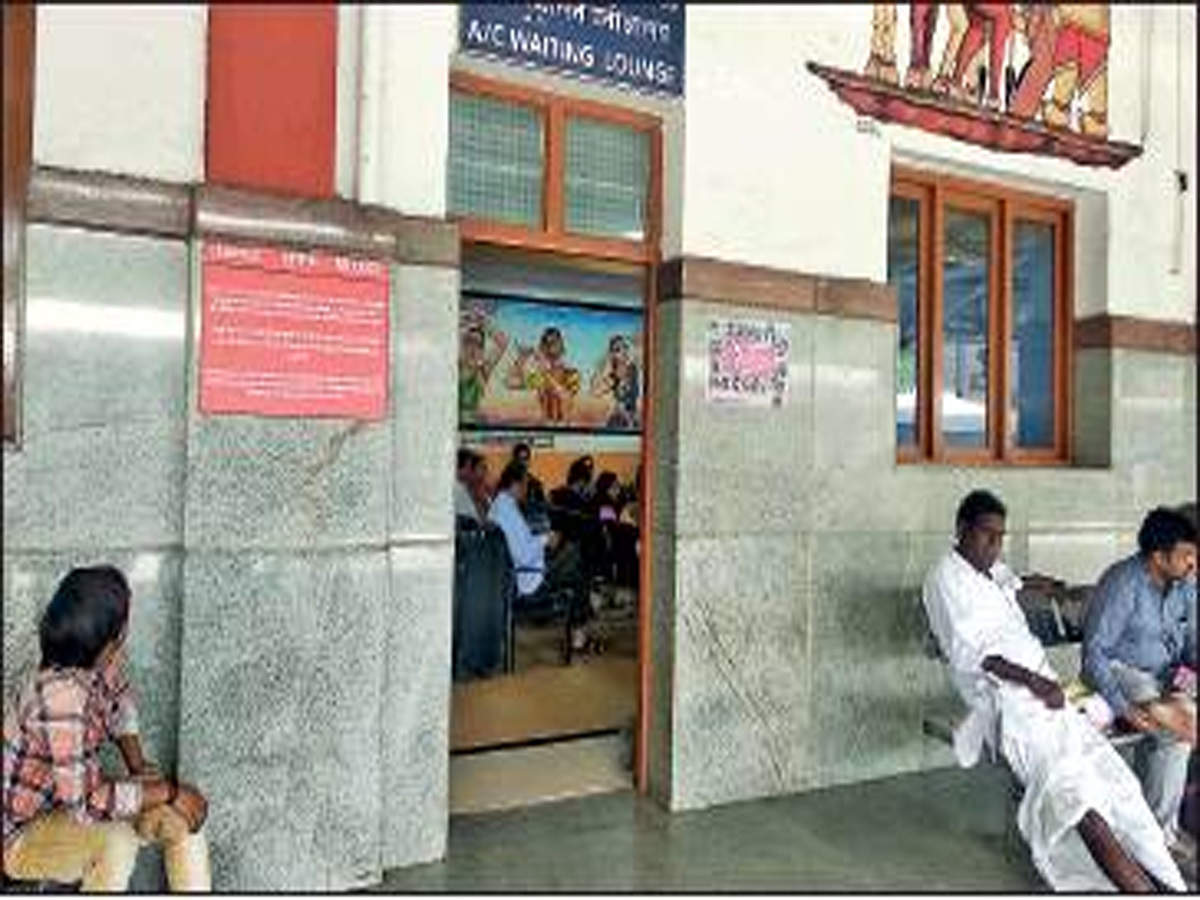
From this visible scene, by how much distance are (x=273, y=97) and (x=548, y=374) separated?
7045 millimetres

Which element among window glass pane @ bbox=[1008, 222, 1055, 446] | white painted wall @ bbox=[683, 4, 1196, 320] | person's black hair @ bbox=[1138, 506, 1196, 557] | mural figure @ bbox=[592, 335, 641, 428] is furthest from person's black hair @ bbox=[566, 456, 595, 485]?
person's black hair @ bbox=[1138, 506, 1196, 557]

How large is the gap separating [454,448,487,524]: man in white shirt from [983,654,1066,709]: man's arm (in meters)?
3.74

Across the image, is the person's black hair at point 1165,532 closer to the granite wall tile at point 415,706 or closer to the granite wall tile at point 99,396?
the granite wall tile at point 415,706

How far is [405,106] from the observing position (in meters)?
4.15

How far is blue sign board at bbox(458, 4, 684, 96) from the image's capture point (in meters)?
4.49

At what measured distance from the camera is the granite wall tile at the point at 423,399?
4.16 meters

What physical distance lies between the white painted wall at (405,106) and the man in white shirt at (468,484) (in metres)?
3.22

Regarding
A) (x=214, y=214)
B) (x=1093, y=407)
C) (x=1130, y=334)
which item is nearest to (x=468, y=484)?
(x=1093, y=407)

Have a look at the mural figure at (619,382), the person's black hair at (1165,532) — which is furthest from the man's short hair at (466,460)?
the person's black hair at (1165,532)

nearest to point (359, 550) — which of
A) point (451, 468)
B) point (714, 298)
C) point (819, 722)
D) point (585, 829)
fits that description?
point (451, 468)

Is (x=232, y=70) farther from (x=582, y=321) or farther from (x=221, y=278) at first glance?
(x=582, y=321)

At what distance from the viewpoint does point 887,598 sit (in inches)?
218

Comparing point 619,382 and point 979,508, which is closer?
point 979,508

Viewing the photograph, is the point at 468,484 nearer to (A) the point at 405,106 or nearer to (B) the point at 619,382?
(A) the point at 405,106
